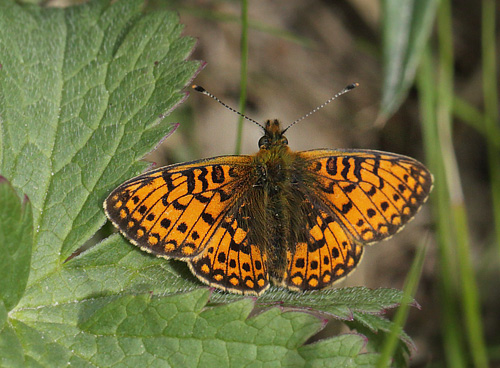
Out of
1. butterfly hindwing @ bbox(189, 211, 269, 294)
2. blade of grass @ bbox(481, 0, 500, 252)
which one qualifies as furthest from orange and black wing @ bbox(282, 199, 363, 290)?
blade of grass @ bbox(481, 0, 500, 252)

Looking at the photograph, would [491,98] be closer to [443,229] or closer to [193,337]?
[443,229]

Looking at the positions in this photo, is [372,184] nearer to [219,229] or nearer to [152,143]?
[219,229]

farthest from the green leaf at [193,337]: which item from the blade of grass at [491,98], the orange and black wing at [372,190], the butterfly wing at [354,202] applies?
the blade of grass at [491,98]

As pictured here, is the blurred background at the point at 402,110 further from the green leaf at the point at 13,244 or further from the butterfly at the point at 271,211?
the green leaf at the point at 13,244

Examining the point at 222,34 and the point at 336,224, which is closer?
the point at 336,224

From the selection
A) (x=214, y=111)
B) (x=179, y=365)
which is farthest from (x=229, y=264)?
(x=214, y=111)

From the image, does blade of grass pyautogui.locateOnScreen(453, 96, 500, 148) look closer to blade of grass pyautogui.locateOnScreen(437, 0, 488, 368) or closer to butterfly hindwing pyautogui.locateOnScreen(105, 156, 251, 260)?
blade of grass pyautogui.locateOnScreen(437, 0, 488, 368)

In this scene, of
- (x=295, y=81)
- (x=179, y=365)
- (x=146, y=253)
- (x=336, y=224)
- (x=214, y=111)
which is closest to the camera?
(x=179, y=365)
